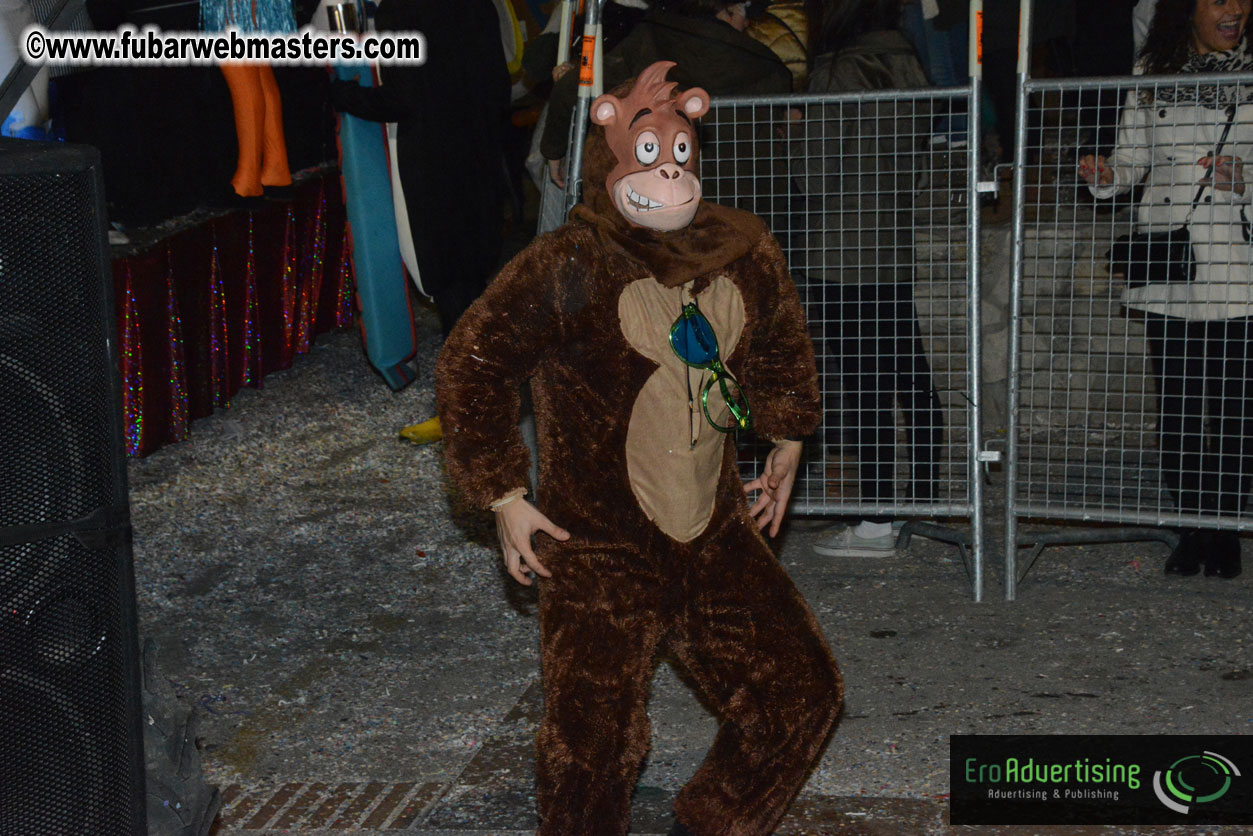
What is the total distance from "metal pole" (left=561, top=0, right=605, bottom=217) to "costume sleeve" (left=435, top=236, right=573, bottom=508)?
4.05ft

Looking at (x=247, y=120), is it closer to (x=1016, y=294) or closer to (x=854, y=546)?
(x=854, y=546)

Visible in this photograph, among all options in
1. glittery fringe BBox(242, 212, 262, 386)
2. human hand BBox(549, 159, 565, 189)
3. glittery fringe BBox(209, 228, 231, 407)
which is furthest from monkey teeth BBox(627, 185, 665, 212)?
glittery fringe BBox(242, 212, 262, 386)

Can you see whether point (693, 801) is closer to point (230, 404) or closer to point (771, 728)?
point (771, 728)

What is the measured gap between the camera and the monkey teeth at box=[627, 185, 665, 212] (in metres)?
3.00

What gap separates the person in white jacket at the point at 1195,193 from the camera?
4.61 meters

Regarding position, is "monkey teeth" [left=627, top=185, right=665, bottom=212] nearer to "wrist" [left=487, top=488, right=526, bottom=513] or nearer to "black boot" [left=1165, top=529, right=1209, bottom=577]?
"wrist" [left=487, top=488, right=526, bottom=513]

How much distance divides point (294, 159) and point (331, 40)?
4.89ft

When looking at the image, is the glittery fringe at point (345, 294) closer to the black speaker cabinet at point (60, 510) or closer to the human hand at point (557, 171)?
the human hand at point (557, 171)

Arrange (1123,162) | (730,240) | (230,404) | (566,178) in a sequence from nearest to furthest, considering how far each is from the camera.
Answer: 1. (730,240)
2. (566,178)
3. (1123,162)
4. (230,404)

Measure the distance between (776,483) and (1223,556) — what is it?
2409mm

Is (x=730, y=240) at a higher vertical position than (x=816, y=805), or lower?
higher

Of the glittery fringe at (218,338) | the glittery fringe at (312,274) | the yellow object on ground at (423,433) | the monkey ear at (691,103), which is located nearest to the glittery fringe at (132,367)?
the glittery fringe at (218,338)

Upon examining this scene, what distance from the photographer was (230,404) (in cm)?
734

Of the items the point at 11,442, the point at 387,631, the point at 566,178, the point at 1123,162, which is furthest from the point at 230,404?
the point at 11,442
